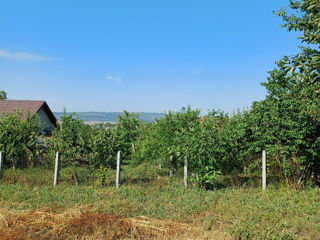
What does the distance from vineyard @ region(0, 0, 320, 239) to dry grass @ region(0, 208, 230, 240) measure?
0.02 meters

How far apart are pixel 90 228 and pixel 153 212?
1.97 m

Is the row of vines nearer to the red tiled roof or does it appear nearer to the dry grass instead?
the dry grass

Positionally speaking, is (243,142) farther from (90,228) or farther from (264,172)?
(90,228)

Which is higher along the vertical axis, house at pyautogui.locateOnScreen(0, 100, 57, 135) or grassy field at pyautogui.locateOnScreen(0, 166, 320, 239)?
house at pyautogui.locateOnScreen(0, 100, 57, 135)

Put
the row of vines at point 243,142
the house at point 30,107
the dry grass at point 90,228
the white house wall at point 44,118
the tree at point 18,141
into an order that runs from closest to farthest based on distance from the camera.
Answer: the dry grass at point 90,228 → the row of vines at point 243,142 → the tree at point 18,141 → the house at point 30,107 → the white house wall at point 44,118

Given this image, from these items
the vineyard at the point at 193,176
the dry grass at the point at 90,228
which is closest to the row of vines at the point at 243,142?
the vineyard at the point at 193,176

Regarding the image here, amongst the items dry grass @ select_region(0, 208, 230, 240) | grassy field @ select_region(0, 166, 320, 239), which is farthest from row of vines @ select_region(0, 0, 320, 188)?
dry grass @ select_region(0, 208, 230, 240)

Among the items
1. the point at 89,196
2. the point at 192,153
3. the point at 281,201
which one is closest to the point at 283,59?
the point at 281,201

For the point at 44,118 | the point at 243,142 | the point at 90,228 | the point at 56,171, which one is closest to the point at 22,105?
the point at 44,118

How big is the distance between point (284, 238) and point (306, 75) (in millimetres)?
3336

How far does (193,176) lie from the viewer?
1061cm

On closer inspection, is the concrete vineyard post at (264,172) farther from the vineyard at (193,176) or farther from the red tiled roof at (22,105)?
the red tiled roof at (22,105)

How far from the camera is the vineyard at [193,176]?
238 inches

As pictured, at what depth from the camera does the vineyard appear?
19.9ft
